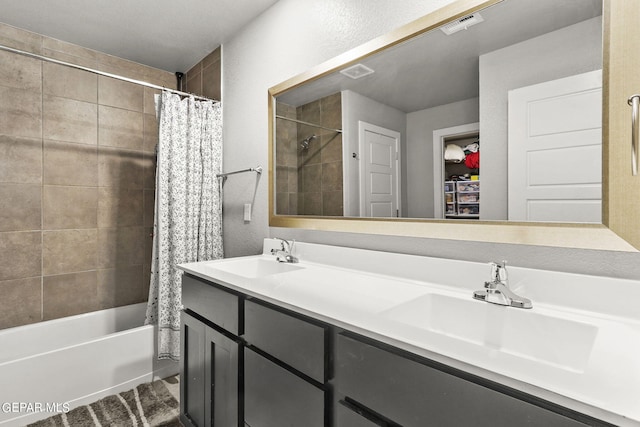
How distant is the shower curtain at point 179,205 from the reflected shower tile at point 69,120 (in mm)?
790

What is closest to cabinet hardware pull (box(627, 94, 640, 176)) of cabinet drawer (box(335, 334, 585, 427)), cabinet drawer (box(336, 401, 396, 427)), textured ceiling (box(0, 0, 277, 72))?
cabinet drawer (box(335, 334, 585, 427))

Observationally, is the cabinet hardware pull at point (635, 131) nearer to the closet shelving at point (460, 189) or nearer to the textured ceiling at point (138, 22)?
the closet shelving at point (460, 189)

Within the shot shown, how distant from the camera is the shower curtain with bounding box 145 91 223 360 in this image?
2.08 m

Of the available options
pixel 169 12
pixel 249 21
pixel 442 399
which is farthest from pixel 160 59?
pixel 442 399

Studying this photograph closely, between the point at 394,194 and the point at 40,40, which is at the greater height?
the point at 40,40

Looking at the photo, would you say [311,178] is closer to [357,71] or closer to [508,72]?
[357,71]

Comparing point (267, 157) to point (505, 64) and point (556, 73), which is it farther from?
point (556, 73)

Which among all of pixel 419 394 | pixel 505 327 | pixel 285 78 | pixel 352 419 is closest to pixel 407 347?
pixel 419 394

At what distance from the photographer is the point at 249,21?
85.2 inches

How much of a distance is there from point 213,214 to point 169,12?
1303 millimetres

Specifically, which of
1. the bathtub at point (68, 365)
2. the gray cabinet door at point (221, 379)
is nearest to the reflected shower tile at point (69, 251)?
the bathtub at point (68, 365)

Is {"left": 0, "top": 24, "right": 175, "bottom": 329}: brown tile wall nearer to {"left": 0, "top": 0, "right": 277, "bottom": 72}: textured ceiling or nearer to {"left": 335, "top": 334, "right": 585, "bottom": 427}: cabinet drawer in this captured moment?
{"left": 0, "top": 0, "right": 277, "bottom": 72}: textured ceiling

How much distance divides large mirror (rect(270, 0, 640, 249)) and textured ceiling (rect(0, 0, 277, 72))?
33.6 inches

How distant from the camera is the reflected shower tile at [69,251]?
7.59 ft
